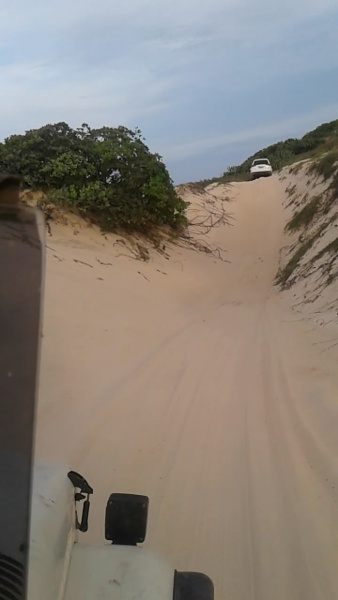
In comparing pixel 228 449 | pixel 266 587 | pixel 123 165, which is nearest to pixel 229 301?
pixel 123 165

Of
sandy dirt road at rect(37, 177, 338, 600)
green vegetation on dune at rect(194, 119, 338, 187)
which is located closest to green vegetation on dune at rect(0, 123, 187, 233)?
sandy dirt road at rect(37, 177, 338, 600)

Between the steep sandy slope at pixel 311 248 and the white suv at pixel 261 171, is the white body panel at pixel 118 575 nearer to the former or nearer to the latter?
the steep sandy slope at pixel 311 248

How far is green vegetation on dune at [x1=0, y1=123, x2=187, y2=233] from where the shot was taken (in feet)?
48.5

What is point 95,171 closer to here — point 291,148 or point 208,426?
point 208,426

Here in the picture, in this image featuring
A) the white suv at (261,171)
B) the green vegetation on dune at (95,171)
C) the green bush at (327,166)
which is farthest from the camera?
the white suv at (261,171)

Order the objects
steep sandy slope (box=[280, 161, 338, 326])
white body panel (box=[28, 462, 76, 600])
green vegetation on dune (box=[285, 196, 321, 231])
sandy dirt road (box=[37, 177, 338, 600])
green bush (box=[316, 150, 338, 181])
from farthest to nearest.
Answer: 1. green bush (box=[316, 150, 338, 181])
2. green vegetation on dune (box=[285, 196, 321, 231])
3. steep sandy slope (box=[280, 161, 338, 326])
4. sandy dirt road (box=[37, 177, 338, 600])
5. white body panel (box=[28, 462, 76, 600])

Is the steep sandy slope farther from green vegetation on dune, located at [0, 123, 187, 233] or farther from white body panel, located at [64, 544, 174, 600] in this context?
white body panel, located at [64, 544, 174, 600]

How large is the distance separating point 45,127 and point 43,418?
37.7 ft

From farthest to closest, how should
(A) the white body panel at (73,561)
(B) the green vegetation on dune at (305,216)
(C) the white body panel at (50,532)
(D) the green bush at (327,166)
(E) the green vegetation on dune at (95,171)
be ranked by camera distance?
(D) the green bush at (327,166)
(B) the green vegetation on dune at (305,216)
(E) the green vegetation on dune at (95,171)
(A) the white body panel at (73,561)
(C) the white body panel at (50,532)

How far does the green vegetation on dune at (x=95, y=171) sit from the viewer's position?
14797 mm

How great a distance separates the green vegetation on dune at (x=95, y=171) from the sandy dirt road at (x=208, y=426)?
3.61 meters

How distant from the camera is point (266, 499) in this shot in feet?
14.5

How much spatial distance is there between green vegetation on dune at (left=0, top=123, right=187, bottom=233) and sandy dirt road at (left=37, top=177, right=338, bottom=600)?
3610mm

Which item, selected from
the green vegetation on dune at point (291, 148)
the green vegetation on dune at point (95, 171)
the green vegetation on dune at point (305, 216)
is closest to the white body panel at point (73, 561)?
the green vegetation on dune at point (95, 171)
